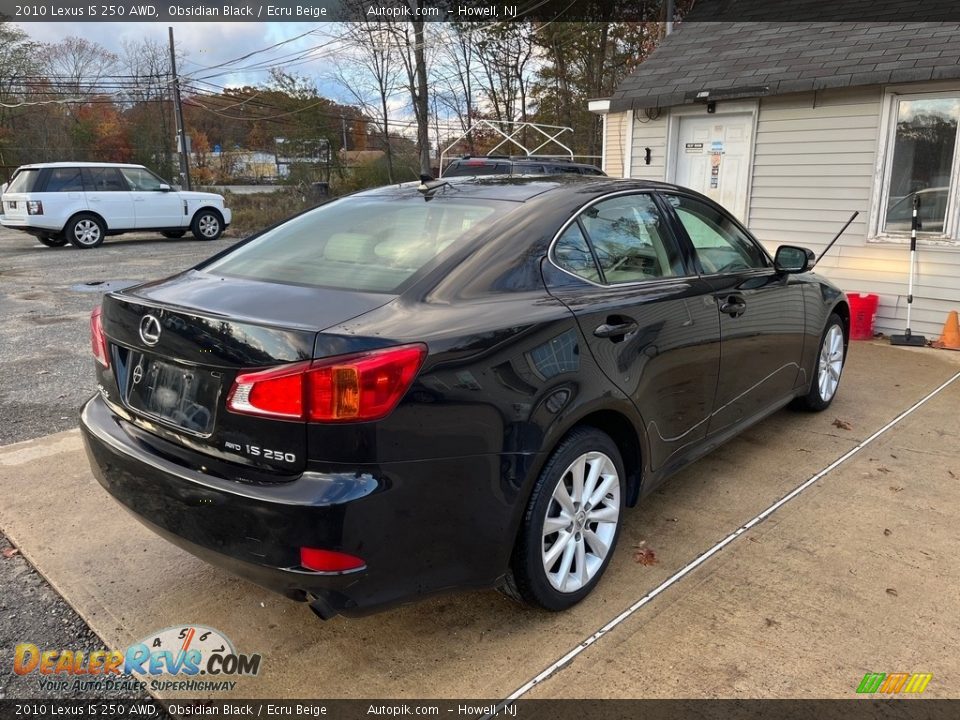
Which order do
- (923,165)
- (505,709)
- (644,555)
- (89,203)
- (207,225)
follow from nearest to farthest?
(505,709) → (644,555) → (923,165) → (89,203) → (207,225)

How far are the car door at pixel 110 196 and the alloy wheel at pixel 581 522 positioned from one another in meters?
15.9

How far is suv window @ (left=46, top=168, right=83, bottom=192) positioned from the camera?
14906mm

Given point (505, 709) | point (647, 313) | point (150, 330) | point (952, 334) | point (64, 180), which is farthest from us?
point (64, 180)

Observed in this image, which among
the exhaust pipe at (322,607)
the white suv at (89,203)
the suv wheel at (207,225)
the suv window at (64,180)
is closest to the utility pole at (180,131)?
the suv wheel at (207,225)

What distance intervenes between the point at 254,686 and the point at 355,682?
332 millimetres

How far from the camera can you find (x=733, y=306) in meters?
3.53

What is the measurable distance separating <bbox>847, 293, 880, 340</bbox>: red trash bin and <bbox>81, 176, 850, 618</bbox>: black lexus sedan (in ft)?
16.1

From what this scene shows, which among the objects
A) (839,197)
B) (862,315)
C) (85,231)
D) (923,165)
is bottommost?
(862,315)

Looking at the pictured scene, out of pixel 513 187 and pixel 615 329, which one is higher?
pixel 513 187

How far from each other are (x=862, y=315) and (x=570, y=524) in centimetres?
613

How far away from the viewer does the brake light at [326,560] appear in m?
2.04

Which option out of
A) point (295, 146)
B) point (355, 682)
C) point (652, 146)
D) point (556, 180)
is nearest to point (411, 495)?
point (355, 682)

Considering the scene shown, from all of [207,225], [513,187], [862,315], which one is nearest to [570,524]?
[513,187]

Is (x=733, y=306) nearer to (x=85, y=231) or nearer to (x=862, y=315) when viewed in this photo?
(x=862, y=315)
